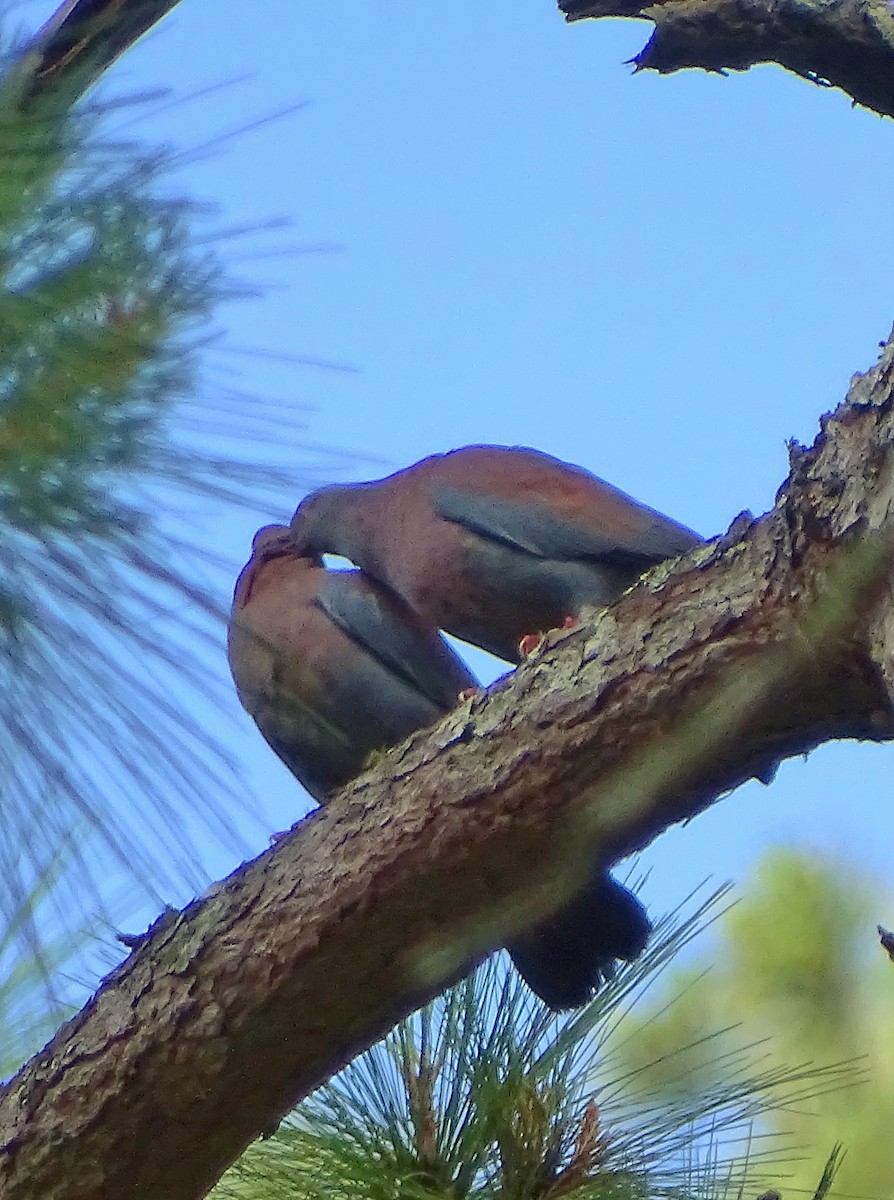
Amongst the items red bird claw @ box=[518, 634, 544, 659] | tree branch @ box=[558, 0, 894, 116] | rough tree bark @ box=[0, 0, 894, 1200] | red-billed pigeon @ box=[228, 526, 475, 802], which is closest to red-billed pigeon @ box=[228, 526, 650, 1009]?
red-billed pigeon @ box=[228, 526, 475, 802]

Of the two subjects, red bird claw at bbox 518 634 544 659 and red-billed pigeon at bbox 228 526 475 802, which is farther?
red-billed pigeon at bbox 228 526 475 802

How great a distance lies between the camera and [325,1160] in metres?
1.67

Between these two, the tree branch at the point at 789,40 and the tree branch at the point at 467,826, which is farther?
the tree branch at the point at 789,40

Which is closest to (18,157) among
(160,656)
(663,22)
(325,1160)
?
(160,656)

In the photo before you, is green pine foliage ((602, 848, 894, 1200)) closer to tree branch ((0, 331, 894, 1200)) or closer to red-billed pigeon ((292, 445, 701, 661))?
red-billed pigeon ((292, 445, 701, 661))

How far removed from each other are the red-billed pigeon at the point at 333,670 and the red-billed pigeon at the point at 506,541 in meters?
0.07

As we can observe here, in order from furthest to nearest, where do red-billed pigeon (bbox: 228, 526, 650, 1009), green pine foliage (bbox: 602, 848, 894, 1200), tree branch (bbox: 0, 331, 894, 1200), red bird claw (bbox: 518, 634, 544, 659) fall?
green pine foliage (bbox: 602, 848, 894, 1200) → red-billed pigeon (bbox: 228, 526, 650, 1009) → red bird claw (bbox: 518, 634, 544, 659) → tree branch (bbox: 0, 331, 894, 1200)

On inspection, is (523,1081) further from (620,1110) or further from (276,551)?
(276,551)

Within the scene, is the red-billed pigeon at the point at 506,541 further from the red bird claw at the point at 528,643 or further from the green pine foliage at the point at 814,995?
the green pine foliage at the point at 814,995

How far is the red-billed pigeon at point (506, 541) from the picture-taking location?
67.4 inches

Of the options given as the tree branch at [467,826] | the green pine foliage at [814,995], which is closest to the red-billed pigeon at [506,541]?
the tree branch at [467,826]

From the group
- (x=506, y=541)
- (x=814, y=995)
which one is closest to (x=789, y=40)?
(x=506, y=541)

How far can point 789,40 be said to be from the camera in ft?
4.93

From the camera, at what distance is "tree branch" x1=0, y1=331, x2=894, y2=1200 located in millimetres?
1169
